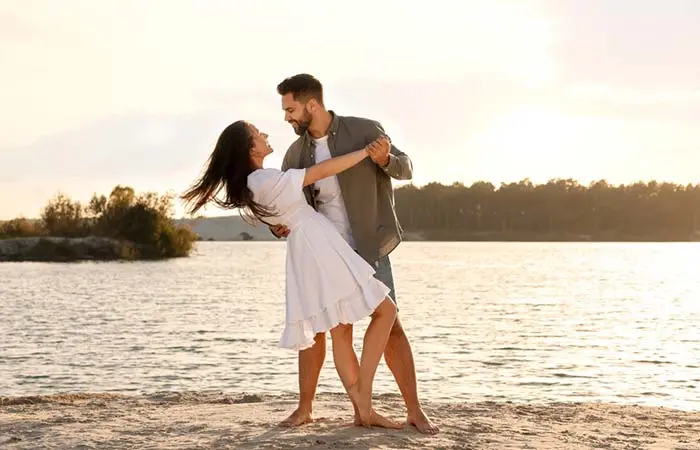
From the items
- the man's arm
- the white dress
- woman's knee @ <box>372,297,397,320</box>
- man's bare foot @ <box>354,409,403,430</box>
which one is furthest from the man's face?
man's bare foot @ <box>354,409,403,430</box>

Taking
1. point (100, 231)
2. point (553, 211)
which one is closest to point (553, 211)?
point (553, 211)

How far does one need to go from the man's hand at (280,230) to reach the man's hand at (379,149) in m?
0.78

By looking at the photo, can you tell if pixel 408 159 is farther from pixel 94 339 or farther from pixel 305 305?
pixel 94 339

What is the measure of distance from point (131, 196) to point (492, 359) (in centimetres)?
5727

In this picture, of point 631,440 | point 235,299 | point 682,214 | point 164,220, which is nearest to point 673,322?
point 235,299

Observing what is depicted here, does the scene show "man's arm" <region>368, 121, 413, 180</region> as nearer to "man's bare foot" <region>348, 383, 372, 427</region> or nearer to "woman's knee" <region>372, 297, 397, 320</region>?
"woman's knee" <region>372, 297, 397, 320</region>

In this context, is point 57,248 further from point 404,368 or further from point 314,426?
point 404,368

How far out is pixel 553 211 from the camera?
492ft

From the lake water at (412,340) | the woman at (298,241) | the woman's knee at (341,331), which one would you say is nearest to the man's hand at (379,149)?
the woman at (298,241)

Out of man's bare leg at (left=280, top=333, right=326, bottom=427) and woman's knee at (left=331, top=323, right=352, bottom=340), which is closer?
woman's knee at (left=331, top=323, right=352, bottom=340)

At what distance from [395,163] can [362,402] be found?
1.61 meters

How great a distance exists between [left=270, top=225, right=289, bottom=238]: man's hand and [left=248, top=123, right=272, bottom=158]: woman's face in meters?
0.47

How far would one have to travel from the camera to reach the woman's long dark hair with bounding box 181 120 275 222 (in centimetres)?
658

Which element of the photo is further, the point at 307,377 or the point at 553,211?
the point at 553,211
